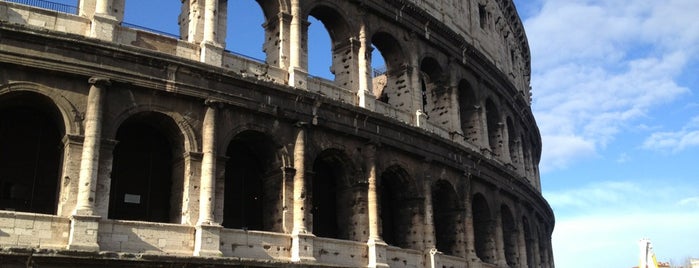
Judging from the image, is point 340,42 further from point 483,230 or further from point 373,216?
point 483,230

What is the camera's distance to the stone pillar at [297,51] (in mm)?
16159

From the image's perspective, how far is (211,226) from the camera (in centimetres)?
1354

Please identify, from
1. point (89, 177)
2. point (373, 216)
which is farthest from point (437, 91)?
point (89, 177)

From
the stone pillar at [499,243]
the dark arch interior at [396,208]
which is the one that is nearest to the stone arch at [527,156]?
the stone pillar at [499,243]

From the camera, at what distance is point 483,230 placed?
21500mm

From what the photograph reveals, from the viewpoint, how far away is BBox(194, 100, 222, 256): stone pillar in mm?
13430

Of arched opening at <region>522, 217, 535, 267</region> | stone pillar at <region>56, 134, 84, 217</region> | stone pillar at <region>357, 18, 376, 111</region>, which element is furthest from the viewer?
arched opening at <region>522, 217, 535, 267</region>

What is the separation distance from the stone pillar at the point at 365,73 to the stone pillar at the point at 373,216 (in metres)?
1.13

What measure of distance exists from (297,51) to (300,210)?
12.2ft

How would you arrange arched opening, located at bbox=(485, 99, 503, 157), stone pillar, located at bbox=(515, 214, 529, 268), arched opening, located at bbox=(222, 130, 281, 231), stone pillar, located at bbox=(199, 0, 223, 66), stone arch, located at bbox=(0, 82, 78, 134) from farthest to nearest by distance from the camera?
arched opening, located at bbox=(485, 99, 503, 157)
stone pillar, located at bbox=(515, 214, 529, 268)
arched opening, located at bbox=(222, 130, 281, 231)
stone pillar, located at bbox=(199, 0, 223, 66)
stone arch, located at bbox=(0, 82, 78, 134)

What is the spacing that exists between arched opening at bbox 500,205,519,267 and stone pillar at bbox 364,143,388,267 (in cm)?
749

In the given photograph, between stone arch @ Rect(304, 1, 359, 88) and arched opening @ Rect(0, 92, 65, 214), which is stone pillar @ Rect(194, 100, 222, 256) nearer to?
arched opening @ Rect(0, 92, 65, 214)

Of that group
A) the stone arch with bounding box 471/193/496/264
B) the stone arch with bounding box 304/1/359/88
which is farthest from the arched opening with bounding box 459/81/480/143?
the stone arch with bounding box 304/1/359/88

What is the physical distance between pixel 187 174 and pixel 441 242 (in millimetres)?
8484
